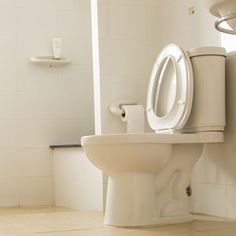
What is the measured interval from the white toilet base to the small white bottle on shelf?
76.4 inches

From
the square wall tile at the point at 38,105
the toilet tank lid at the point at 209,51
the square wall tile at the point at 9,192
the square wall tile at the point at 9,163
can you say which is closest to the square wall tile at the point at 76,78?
the square wall tile at the point at 38,105

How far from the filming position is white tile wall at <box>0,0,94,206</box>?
173 inches

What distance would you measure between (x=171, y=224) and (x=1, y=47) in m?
2.34

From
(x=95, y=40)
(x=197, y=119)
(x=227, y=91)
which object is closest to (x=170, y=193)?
(x=197, y=119)

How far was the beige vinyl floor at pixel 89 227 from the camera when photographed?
8.29 feet

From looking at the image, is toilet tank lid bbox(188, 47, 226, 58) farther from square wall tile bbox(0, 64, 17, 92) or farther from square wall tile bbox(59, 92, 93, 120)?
square wall tile bbox(0, 64, 17, 92)

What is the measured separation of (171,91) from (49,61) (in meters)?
1.70

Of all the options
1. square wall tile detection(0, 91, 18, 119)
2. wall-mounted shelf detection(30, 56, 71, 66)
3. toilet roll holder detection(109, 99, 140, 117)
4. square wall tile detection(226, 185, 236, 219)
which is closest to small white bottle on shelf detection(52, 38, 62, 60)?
wall-mounted shelf detection(30, 56, 71, 66)

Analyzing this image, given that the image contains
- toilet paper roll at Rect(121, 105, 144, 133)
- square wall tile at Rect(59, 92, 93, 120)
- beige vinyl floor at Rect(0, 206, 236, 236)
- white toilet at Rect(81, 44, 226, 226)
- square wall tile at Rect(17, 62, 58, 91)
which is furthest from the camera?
square wall tile at Rect(59, 92, 93, 120)

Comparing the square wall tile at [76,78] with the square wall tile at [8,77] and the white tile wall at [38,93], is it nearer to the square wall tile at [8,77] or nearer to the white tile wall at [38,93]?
the white tile wall at [38,93]

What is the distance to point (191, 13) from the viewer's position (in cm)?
325

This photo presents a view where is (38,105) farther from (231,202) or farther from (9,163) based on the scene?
(231,202)

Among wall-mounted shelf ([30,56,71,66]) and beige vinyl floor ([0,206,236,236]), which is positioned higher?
wall-mounted shelf ([30,56,71,66])

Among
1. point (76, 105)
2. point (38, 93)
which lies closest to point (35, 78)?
point (38, 93)
